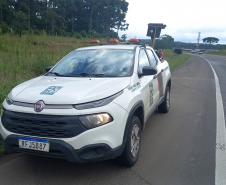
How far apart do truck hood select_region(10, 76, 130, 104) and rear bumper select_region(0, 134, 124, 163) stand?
1.63 ft

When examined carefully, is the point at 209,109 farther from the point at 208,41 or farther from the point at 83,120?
the point at 208,41

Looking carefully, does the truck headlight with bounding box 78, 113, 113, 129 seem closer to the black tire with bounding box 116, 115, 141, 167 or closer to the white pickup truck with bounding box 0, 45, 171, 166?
the white pickup truck with bounding box 0, 45, 171, 166

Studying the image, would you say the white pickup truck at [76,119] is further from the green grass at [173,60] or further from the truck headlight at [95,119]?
the green grass at [173,60]

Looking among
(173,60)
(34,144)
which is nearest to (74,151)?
(34,144)

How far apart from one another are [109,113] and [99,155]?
0.52m

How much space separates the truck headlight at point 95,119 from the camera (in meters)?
2.78

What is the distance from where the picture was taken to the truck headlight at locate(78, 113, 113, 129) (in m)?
2.78

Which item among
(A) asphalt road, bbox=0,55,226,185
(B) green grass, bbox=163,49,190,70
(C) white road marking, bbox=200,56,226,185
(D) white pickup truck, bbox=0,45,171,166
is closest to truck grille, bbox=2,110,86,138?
(D) white pickup truck, bbox=0,45,171,166

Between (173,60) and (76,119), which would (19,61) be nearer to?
(76,119)

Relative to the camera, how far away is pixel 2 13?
41.5m

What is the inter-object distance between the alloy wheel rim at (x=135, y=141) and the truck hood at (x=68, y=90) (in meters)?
0.65

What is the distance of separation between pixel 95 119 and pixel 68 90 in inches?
23.3

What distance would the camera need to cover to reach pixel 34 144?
2.87m

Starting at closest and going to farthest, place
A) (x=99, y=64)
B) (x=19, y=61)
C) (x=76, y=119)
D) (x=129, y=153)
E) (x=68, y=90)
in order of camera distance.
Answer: (x=76, y=119) → (x=68, y=90) → (x=129, y=153) → (x=99, y=64) → (x=19, y=61)
